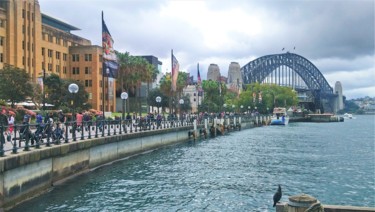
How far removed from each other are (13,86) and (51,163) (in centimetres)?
4143

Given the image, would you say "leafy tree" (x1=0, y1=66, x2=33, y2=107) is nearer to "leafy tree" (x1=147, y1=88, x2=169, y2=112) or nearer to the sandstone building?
the sandstone building

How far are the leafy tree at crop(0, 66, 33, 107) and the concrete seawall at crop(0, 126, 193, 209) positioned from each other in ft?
89.6

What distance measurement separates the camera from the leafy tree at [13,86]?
5988 cm

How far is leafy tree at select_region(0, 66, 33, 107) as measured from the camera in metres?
59.9

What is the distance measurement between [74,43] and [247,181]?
111m

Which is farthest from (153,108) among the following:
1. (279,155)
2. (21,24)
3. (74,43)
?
(279,155)

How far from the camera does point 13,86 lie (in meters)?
60.8

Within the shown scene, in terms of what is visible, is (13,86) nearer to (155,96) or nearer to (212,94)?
(155,96)

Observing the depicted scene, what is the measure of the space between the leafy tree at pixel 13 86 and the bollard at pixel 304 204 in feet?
187

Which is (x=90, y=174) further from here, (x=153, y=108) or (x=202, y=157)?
(x=153, y=108)

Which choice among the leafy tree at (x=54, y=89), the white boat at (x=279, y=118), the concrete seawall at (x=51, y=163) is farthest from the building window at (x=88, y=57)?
the concrete seawall at (x=51, y=163)

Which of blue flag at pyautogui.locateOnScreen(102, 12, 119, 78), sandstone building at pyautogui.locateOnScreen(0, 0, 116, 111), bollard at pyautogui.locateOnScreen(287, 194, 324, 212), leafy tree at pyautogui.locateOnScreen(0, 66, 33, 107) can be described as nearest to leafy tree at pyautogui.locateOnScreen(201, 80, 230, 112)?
sandstone building at pyautogui.locateOnScreen(0, 0, 116, 111)

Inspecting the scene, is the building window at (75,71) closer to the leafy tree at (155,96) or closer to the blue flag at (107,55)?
the leafy tree at (155,96)

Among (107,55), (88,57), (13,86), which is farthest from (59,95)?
(107,55)
